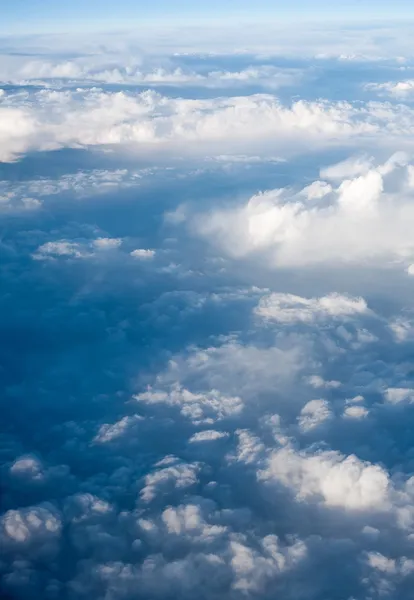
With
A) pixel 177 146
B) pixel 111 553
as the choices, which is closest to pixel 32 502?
pixel 111 553

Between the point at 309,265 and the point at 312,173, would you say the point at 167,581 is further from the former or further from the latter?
the point at 312,173

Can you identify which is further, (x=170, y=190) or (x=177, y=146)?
(x=177, y=146)

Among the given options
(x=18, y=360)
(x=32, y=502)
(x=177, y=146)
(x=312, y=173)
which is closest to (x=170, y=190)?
(x=312, y=173)

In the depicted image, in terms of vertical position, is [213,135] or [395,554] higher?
[213,135]

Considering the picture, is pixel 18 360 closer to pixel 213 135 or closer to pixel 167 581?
pixel 167 581

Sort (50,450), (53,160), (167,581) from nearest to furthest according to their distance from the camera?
(167,581) → (50,450) → (53,160)

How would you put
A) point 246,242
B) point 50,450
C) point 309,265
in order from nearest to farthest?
point 50,450
point 309,265
point 246,242

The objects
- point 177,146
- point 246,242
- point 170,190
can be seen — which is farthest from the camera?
point 177,146

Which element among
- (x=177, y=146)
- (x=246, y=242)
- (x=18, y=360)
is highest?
(x=177, y=146)

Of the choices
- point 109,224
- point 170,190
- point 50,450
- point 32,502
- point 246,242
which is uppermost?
point 170,190
